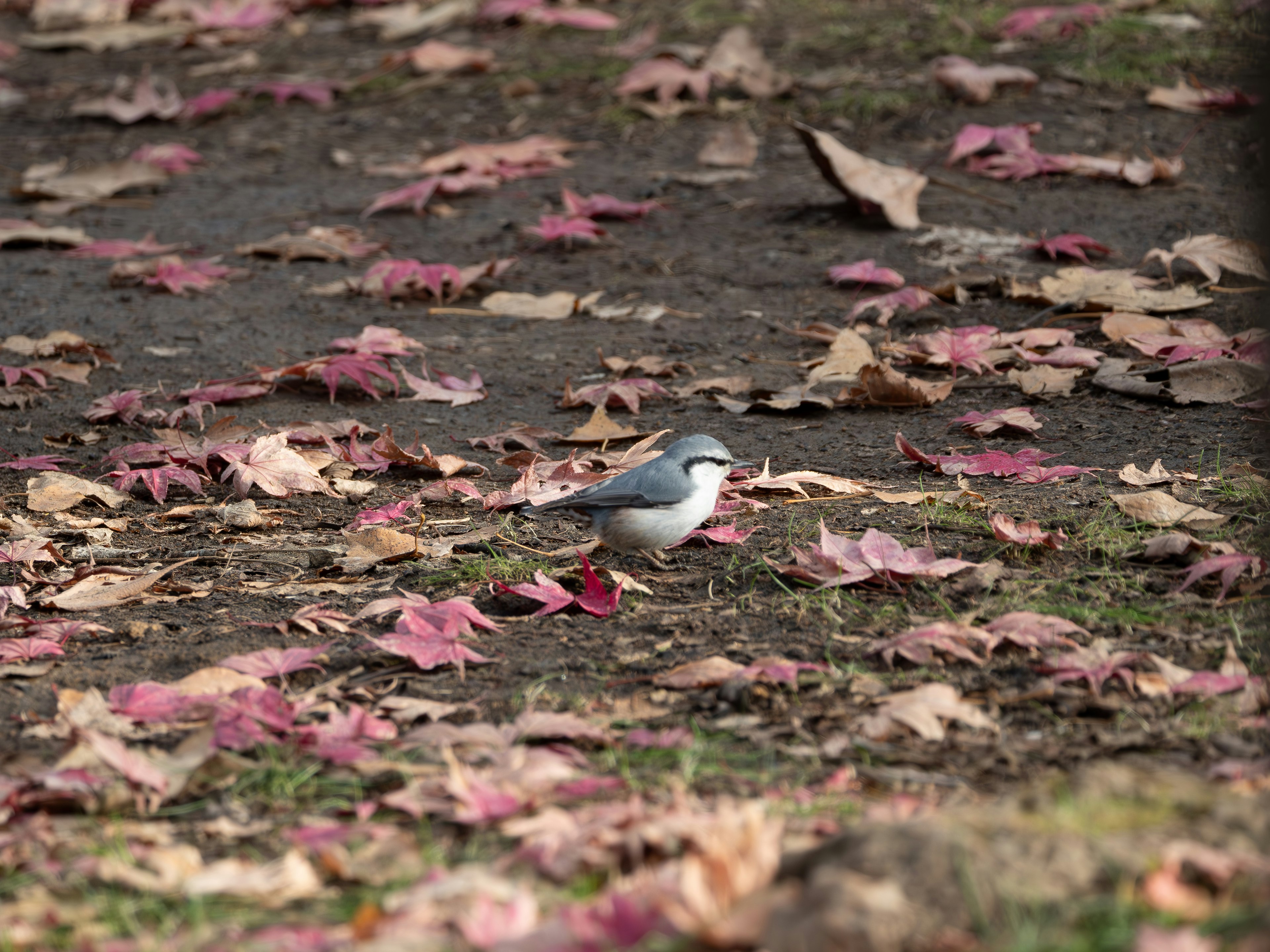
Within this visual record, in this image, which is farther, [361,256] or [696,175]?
[696,175]

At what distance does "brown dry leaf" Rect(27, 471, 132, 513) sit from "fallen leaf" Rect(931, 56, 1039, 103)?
5107mm

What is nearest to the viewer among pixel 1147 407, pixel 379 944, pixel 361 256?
pixel 379 944

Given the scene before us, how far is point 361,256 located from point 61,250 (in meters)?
1.67

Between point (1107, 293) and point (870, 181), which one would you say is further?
point (870, 181)

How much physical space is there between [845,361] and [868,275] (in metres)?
0.89

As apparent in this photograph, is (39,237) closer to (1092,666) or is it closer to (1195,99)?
(1092,666)

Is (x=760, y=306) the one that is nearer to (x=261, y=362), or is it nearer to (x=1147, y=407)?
(x=1147, y=407)

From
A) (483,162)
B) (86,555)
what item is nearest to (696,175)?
(483,162)

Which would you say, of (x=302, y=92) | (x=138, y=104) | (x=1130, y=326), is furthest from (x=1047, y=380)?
(x=138, y=104)

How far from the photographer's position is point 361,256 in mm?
6383

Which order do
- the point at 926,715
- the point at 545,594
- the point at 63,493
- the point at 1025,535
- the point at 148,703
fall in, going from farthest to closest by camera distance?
the point at 63,493
the point at 1025,535
the point at 545,594
the point at 148,703
the point at 926,715

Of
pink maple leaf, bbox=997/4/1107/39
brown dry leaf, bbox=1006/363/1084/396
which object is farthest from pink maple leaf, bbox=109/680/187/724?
pink maple leaf, bbox=997/4/1107/39

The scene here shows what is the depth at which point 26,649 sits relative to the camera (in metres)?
2.96

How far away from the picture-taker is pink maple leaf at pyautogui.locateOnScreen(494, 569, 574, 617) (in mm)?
3137
